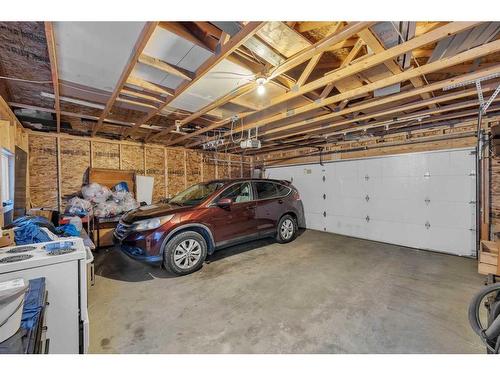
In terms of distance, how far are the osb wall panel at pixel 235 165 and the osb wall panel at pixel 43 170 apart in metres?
4.98

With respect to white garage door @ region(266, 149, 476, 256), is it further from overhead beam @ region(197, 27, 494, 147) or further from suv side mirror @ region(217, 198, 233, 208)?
suv side mirror @ region(217, 198, 233, 208)

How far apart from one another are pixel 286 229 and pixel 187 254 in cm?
250

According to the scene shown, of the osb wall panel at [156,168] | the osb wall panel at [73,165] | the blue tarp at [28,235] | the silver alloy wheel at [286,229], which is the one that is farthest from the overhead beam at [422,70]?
the osb wall panel at [73,165]

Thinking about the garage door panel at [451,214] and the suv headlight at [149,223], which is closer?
the suv headlight at [149,223]

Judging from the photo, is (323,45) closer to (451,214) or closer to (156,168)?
(451,214)

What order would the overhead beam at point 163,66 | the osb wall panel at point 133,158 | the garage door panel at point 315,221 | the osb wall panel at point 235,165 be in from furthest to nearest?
the osb wall panel at point 235,165, the garage door panel at point 315,221, the osb wall panel at point 133,158, the overhead beam at point 163,66

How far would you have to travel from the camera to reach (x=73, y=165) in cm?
506

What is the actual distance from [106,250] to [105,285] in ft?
5.85

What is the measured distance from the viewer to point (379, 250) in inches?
182

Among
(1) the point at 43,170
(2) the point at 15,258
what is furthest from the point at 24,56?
(1) the point at 43,170

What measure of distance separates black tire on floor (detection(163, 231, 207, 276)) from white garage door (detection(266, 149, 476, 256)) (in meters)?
4.21

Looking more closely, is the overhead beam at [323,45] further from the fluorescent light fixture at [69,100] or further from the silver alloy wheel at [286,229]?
the silver alloy wheel at [286,229]

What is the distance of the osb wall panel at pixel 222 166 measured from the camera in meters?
7.70

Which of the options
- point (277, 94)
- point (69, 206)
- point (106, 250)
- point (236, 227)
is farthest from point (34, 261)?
point (69, 206)
